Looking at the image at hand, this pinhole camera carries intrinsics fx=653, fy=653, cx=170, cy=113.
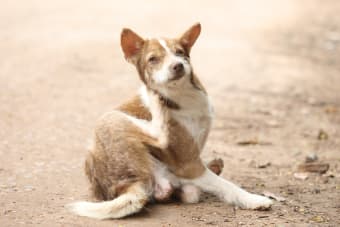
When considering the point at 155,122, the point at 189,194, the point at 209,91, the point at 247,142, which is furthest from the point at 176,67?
the point at 209,91

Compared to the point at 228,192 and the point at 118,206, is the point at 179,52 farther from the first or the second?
the point at 118,206

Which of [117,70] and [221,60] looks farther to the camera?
[221,60]

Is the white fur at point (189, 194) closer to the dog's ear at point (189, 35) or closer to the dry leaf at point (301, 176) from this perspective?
the dog's ear at point (189, 35)

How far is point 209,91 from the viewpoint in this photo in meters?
9.48

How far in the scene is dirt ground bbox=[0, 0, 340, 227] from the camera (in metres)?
5.18

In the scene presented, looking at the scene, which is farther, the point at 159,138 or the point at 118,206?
the point at 159,138

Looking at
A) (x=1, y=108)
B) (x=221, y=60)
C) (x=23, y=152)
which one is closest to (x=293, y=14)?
(x=221, y=60)

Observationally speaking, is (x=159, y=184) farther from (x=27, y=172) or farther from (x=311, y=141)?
(x=311, y=141)

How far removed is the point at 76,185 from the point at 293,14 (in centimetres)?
1058

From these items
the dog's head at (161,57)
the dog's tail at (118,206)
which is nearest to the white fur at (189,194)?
the dog's tail at (118,206)

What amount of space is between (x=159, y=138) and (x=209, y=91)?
4438 mm

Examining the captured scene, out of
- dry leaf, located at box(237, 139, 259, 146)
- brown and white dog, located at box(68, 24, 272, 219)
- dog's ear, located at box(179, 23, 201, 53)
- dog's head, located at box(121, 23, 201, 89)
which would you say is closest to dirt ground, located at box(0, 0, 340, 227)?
dry leaf, located at box(237, 139, 259, 146)

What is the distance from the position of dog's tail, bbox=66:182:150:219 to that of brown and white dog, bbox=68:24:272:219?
0.01 metres

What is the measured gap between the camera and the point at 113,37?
11977 mm
